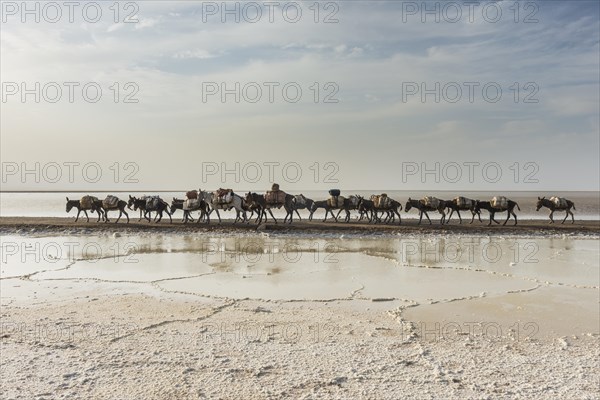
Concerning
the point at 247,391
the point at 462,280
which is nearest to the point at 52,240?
the point at 462,280

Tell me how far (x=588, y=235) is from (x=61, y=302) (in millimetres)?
22698

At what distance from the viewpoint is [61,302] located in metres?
8.16
